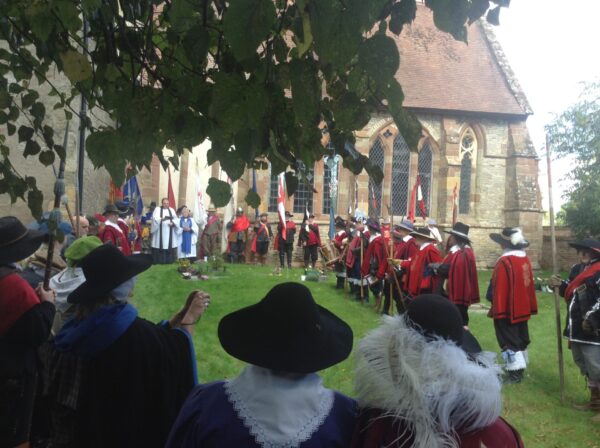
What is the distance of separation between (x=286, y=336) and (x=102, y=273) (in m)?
1.20

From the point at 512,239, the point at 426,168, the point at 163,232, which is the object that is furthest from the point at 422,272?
the point at 426,168

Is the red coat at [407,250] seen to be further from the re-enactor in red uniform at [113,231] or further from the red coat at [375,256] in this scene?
the re-enactor in red uniform at [113,231]

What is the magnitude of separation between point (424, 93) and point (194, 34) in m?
24.9

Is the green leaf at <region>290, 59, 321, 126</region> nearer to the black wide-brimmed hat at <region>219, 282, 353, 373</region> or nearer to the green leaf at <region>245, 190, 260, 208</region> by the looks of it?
the black wide-brimmed hat at <region>219, 282, 353, 373</region>

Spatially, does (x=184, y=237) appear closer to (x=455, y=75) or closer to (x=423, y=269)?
(x=423, y=269)

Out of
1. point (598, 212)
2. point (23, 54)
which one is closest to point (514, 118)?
point (598, 212)

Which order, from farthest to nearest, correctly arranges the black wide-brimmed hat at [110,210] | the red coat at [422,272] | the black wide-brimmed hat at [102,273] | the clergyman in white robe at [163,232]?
the clergyman in white robe at [163,232]
the black wide-brimmed hat at [110,210]
the red coat at [422,272]
the black wide-brimmed hat at [102,273]

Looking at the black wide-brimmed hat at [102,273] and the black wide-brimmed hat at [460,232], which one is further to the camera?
the black wide-brimmed hat at [460,232]

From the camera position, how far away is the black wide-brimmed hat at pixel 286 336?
1.89m

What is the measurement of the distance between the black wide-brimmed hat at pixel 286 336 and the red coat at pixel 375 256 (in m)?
10.5

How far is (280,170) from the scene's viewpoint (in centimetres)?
259

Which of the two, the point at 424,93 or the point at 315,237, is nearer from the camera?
the point at 315,237

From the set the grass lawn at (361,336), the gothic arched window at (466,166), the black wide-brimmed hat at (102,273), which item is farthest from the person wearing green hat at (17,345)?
the gothic arched window at (466,166)

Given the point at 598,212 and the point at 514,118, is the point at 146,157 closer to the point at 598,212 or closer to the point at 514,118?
the point at 598,212
